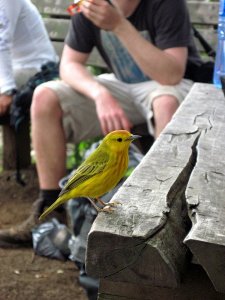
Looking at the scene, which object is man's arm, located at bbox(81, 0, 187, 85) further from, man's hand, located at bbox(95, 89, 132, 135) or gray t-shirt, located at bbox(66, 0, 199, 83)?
man's hand, located at bbox(95, 89, 132, 135)

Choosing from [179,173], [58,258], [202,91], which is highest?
[179,173]

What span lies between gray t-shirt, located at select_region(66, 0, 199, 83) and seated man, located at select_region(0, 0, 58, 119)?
61cm

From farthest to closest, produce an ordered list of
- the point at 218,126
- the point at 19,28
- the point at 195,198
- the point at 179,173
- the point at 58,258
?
the point at 19,28
the point at 58,258
the point at 218,126
the point at 179,173
the point at 195,198

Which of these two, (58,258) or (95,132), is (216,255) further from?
(95,132)

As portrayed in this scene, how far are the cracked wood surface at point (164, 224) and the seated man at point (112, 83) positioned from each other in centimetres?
164

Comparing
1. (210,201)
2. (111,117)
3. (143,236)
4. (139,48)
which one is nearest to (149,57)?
(139,48)

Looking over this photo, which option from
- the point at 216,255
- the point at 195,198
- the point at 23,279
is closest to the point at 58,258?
the point at 23,279

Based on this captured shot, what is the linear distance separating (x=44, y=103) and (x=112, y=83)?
452 millimetres

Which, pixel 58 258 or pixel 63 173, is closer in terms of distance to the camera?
pixel 58 258

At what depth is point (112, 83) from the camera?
4.00 m

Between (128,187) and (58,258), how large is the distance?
6.86 ft

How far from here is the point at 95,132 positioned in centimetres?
410

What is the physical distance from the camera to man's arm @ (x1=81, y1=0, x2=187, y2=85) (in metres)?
3.53

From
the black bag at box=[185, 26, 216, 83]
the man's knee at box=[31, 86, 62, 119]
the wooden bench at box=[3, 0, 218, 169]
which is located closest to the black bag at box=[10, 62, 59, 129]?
the wooden bench at box=[3, 0, 218, 169]
